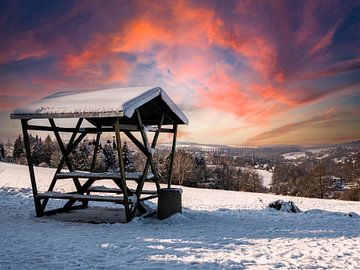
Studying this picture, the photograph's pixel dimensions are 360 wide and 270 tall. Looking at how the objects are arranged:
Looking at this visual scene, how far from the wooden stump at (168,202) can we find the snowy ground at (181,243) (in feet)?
1.17

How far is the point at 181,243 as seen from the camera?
700 cm

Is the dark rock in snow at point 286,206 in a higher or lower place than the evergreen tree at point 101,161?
lower

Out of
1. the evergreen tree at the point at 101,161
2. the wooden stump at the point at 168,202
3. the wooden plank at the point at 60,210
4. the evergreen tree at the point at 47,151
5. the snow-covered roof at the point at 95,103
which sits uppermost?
the evergreen tree at the point at 47,151

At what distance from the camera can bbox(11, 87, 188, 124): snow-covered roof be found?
366 inches

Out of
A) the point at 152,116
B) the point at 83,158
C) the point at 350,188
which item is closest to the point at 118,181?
the point at 152,116

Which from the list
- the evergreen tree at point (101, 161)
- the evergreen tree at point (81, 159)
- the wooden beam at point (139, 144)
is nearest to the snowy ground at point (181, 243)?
the wooden beam at point (139, 144)

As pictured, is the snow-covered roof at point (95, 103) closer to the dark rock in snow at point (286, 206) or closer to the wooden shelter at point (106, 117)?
the wooden shelter at point (106, 117)

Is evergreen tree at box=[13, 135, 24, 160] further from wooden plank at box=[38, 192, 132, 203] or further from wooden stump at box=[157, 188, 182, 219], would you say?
wooden stump at box=[157, 188, 182, 219]

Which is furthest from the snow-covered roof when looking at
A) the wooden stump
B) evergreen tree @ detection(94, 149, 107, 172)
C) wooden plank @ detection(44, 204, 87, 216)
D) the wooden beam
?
evergreen tree @ detection(94, 149, 107, 172)

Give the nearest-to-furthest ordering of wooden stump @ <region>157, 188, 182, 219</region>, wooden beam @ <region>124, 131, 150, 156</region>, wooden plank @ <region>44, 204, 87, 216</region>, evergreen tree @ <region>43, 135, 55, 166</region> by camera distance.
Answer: wooden stump @ <region>157, 188, 182, 219</region>
wooden beam @ <region>124, 131, 150, 156</region>
wooden plank @ <region>44, 204, 87, 216</region>
evergreen tree @ <region>43, 135, 55, 166</region>

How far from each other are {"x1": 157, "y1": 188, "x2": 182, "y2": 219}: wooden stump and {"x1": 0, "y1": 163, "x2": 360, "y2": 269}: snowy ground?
356 mm

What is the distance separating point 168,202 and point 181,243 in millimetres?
3582

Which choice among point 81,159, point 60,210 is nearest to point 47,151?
point 81,159

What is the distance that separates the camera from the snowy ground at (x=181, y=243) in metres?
5.47
